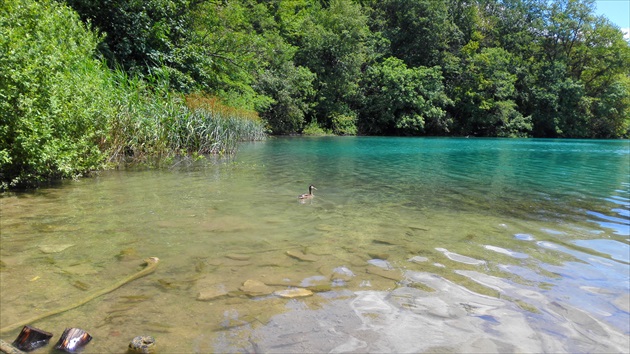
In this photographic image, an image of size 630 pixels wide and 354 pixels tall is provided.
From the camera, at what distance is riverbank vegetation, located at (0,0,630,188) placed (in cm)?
1480

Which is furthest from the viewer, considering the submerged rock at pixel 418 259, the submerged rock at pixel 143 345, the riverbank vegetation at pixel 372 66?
the riverbank vegetation at pixel 372 66

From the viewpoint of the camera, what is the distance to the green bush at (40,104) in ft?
18.0

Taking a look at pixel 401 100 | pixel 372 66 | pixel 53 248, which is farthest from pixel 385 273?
pixel 372 66

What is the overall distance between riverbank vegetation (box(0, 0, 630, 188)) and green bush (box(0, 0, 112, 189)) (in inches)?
153

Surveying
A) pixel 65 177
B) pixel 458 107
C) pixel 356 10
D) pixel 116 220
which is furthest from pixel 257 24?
pixel 116 220

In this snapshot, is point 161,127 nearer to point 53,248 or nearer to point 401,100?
point 53,248

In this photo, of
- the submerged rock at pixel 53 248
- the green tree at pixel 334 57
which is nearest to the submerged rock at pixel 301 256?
the submerged rock at pixel 53 248

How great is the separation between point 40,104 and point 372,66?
141 feet

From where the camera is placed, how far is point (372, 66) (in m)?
45.8

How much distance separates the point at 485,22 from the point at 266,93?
36729 mm

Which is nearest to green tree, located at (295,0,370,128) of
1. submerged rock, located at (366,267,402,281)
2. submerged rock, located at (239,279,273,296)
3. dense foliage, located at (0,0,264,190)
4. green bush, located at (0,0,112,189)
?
dense foliage, located at (0,0,264,190)

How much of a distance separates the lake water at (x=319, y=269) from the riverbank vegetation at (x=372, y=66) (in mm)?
6868

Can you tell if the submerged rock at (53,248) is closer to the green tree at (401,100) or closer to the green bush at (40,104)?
the green bush at (40,104)

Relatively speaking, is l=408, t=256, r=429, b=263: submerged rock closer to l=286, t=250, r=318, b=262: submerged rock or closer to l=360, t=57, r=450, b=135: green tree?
l=286, t=250, r=318, b=262: submerged rock
